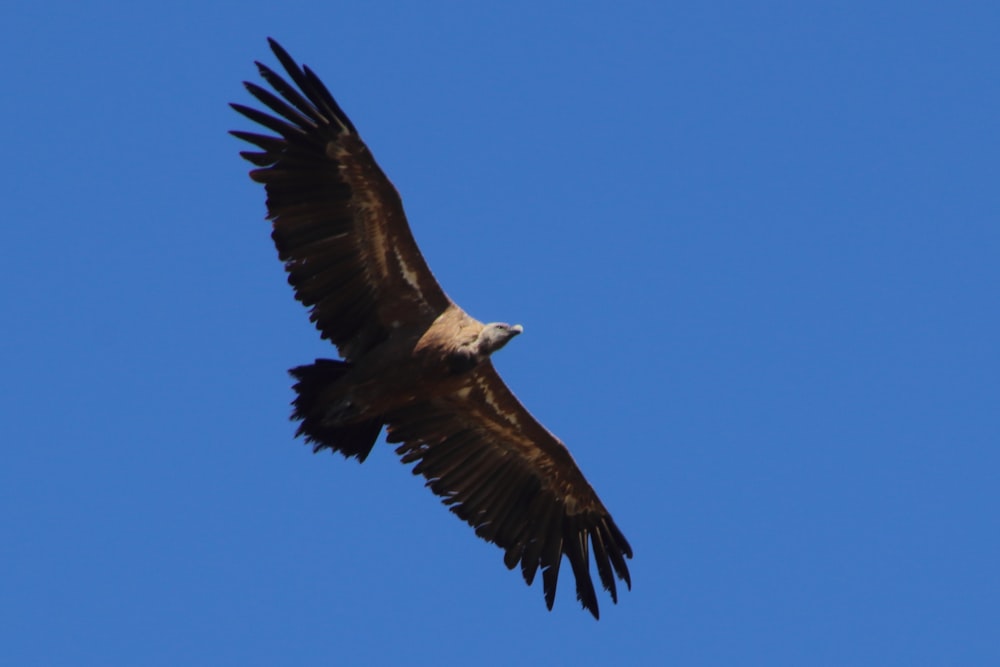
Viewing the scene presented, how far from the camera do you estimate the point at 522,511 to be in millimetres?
18312

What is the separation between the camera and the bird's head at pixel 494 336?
54.0ft

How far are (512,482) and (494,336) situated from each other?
235 centimetres

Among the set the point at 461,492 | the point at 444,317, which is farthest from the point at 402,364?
the point at 461,492

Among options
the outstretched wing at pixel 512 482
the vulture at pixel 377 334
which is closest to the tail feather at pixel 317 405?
the vulture at pixel 377 334

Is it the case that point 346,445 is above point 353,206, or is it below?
below

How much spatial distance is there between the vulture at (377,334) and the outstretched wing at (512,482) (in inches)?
0.5

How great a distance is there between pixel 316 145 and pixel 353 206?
0.65 metres

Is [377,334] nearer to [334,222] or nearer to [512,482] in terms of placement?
[334,222]

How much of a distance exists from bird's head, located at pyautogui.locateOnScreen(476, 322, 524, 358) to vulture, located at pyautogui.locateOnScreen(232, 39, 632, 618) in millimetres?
13

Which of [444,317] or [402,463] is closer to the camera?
[444,317]

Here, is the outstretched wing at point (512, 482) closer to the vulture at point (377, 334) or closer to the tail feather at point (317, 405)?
the vulture at point (377, 334)

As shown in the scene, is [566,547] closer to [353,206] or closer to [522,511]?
[522,511]

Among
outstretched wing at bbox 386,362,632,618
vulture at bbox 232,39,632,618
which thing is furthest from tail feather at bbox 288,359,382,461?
outstretched wing at bbox 386,362,632,618

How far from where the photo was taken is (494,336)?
1644cm
